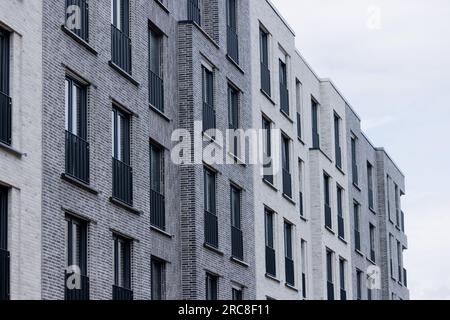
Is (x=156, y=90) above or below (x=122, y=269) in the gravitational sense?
above

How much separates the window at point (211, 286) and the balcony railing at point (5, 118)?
13.3m

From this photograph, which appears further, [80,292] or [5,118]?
[80,292]

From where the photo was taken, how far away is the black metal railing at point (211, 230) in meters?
38.2

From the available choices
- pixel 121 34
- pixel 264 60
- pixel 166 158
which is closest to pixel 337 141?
pixel 264 60

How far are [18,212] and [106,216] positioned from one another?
4901 mm

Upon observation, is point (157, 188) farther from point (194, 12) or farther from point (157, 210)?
point (194, 12)

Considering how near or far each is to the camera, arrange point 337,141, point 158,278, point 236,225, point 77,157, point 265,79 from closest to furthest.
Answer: point 77,157 < point 158,278 < point 236,225 < point 265,79 < point 337,141

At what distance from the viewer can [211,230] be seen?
3859 centimetres

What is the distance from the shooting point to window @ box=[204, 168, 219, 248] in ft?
126

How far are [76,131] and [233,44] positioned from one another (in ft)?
47.2

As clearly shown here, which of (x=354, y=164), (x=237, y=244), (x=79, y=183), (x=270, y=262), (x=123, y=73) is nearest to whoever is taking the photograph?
→ (x=79, y=183)

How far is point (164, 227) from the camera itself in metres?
35.6

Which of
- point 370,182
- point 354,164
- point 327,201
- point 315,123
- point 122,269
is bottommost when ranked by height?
point 122,269
